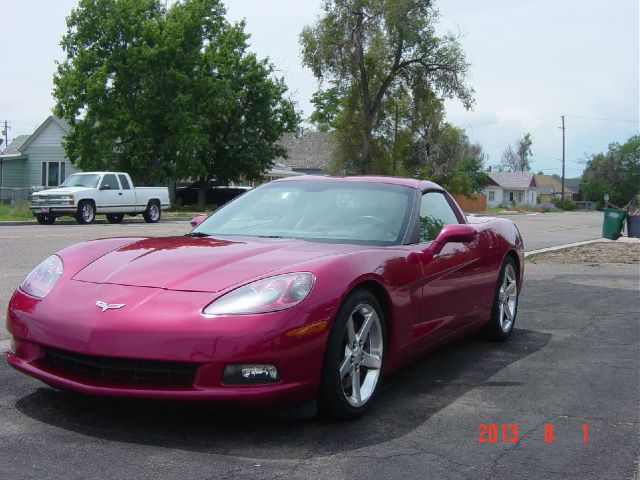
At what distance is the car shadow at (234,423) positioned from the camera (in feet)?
11.5

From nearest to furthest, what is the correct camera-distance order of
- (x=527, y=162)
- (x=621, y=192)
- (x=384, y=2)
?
(x=384, y=2) → (x=621, y=192) → (x=527, y=162)

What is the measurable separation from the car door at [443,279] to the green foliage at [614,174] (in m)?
120

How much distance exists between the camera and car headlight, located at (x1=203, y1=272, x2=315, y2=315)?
3549 mm

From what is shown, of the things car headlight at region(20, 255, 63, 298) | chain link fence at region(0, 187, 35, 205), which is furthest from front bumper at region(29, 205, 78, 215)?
car headlight at region(20, 255, 63, 298)

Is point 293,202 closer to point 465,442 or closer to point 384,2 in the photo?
point 465,442

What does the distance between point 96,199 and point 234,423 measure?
74.5ft

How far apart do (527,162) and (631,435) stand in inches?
5607

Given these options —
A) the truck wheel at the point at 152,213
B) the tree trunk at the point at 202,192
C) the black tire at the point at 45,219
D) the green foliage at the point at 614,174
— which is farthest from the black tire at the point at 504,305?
the green foliage at the point at 614,174

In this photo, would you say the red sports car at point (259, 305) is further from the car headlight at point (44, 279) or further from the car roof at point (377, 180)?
the car roof at point (377, 180)

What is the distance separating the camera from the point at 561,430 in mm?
3980

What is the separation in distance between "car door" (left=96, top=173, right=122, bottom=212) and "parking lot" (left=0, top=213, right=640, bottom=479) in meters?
21.4

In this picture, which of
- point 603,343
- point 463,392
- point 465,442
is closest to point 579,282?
point 603,343

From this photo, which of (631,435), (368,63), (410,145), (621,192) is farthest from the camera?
(621,192)

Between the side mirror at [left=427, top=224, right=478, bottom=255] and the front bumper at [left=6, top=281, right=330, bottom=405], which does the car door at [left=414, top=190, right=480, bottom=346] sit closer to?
the side mirror at [left=427, top=224, right=478, bottom=255]
